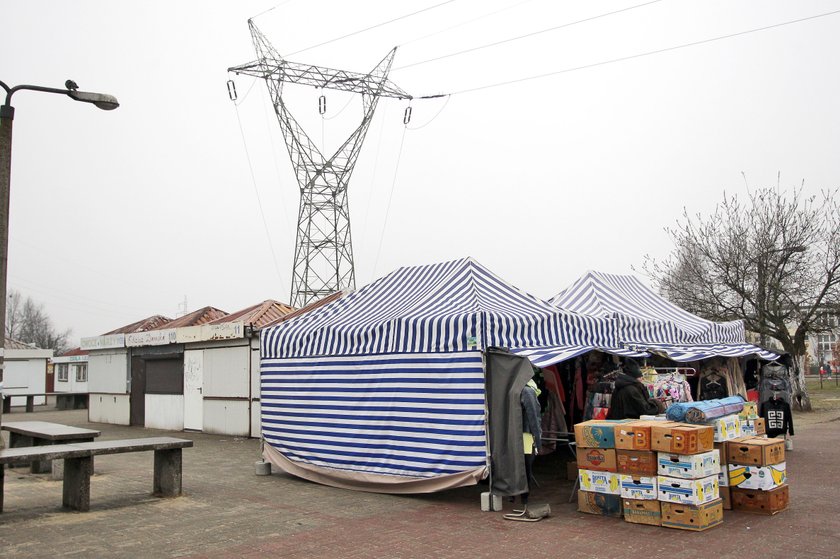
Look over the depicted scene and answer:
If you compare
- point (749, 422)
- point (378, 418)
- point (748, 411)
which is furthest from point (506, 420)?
point (748, 411)

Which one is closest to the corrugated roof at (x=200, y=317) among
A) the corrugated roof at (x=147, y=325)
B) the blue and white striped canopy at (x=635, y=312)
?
the corrugated roof at (x=147, y=325)

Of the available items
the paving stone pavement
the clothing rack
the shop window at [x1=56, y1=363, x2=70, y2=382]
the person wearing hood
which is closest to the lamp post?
the paving stone pavement

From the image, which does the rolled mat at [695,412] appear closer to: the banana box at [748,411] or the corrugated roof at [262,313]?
the banana box at [748,411]

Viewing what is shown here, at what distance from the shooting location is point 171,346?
67.7 ft

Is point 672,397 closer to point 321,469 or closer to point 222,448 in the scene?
point 321,469

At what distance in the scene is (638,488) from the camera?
307 inches

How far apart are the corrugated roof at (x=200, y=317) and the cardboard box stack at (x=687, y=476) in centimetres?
1697

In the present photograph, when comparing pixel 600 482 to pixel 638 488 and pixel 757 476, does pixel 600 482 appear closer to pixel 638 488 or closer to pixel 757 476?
pixel 638 488

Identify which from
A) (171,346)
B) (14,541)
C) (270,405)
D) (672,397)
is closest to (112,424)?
(171,346)

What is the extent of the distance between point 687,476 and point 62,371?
146 ft

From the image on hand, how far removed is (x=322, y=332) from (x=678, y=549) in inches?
242

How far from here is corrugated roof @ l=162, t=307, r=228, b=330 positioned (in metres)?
22.1

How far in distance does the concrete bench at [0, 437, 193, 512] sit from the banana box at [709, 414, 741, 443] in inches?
272

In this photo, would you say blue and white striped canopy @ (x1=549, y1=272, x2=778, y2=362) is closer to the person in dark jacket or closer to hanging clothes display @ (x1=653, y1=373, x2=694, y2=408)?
hanging clothes display @ (x1=653, y1=373, x2=694, y2=408)
